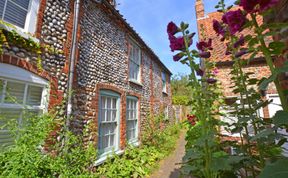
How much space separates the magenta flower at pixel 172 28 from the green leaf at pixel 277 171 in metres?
1.35

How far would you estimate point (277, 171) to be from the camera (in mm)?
650

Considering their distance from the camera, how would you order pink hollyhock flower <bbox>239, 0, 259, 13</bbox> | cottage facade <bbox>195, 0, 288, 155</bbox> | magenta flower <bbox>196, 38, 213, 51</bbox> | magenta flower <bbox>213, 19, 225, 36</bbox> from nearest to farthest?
pink hollyhock flower <bbox>239, 0, 259, 13</bbox> < magenta flower <bbox>213, 19, 225, 36</bbox> < magenta flower <bbox>196, 38, 213, 51</bbox> < cottage facade <bbox>195, 0, 288, 155</bbox>

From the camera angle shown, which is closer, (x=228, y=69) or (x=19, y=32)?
(x=19, y=32)

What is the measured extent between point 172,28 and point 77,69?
363 cm

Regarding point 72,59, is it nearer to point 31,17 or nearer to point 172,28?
point 31,17

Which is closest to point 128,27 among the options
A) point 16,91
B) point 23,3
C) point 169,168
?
point 23,3

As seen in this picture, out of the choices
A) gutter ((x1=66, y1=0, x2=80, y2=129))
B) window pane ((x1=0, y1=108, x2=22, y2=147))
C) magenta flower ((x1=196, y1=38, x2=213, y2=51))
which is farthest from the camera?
gutter ((x1=66, y1=0, x2=80, y2=129))

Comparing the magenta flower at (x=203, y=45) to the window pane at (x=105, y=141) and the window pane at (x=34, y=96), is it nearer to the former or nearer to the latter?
the window pane at (x=34, y=96)

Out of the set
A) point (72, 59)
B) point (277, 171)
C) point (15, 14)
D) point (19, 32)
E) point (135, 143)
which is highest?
point (15, 14)

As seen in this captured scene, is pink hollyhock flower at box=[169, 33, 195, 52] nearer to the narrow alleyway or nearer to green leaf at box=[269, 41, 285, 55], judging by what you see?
green leaf at box=[269, 41, 285, 55]

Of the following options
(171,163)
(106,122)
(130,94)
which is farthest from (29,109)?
(171,163)

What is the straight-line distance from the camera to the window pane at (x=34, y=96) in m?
3.49

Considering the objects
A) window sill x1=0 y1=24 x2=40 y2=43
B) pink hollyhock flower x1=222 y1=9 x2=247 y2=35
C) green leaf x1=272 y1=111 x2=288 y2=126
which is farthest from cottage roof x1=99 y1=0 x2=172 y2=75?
green leaf x1=272 y1=111 x2=288 y2=126

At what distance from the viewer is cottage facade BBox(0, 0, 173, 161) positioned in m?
3.25
